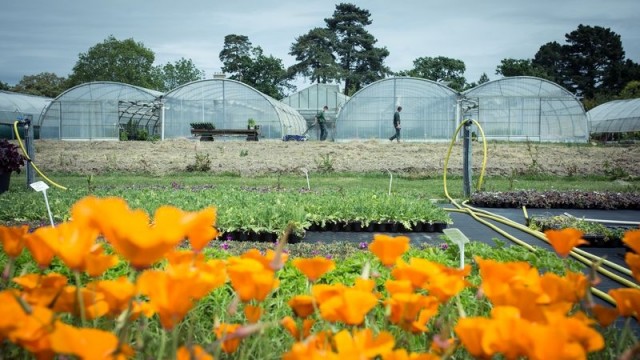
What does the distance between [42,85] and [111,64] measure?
645 inches

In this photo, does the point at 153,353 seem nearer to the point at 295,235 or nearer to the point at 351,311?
the point at 351,311

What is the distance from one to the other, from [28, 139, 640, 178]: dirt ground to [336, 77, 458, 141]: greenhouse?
8328 mm

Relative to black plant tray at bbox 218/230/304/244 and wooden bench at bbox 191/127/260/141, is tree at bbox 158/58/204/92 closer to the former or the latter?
wooden bench at bbox 191/127/260/141

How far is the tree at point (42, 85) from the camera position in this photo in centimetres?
5791

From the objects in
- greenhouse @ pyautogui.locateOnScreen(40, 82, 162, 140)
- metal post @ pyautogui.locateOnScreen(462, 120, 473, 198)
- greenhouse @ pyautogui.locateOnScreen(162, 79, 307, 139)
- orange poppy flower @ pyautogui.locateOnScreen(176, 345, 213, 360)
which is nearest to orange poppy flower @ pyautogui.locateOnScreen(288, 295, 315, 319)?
orange poppy flower @ pyautogui.locateOnScreen(176, 345, 213, 360)

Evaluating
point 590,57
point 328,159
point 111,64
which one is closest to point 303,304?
point 328,159

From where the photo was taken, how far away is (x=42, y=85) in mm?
58656

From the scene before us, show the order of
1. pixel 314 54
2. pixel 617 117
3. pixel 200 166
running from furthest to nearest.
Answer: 1. pixel 314 54
2. pixel 617 117
3. pixel 200 166

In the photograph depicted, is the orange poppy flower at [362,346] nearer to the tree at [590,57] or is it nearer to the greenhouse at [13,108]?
the greenhouse at [13,108]

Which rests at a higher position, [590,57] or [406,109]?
[590,57]

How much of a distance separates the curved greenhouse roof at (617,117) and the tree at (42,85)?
173ft

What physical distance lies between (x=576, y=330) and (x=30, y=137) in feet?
37.4

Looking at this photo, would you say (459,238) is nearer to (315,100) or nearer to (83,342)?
(83,342)

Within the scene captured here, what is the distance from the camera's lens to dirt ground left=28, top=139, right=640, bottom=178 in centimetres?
1507
